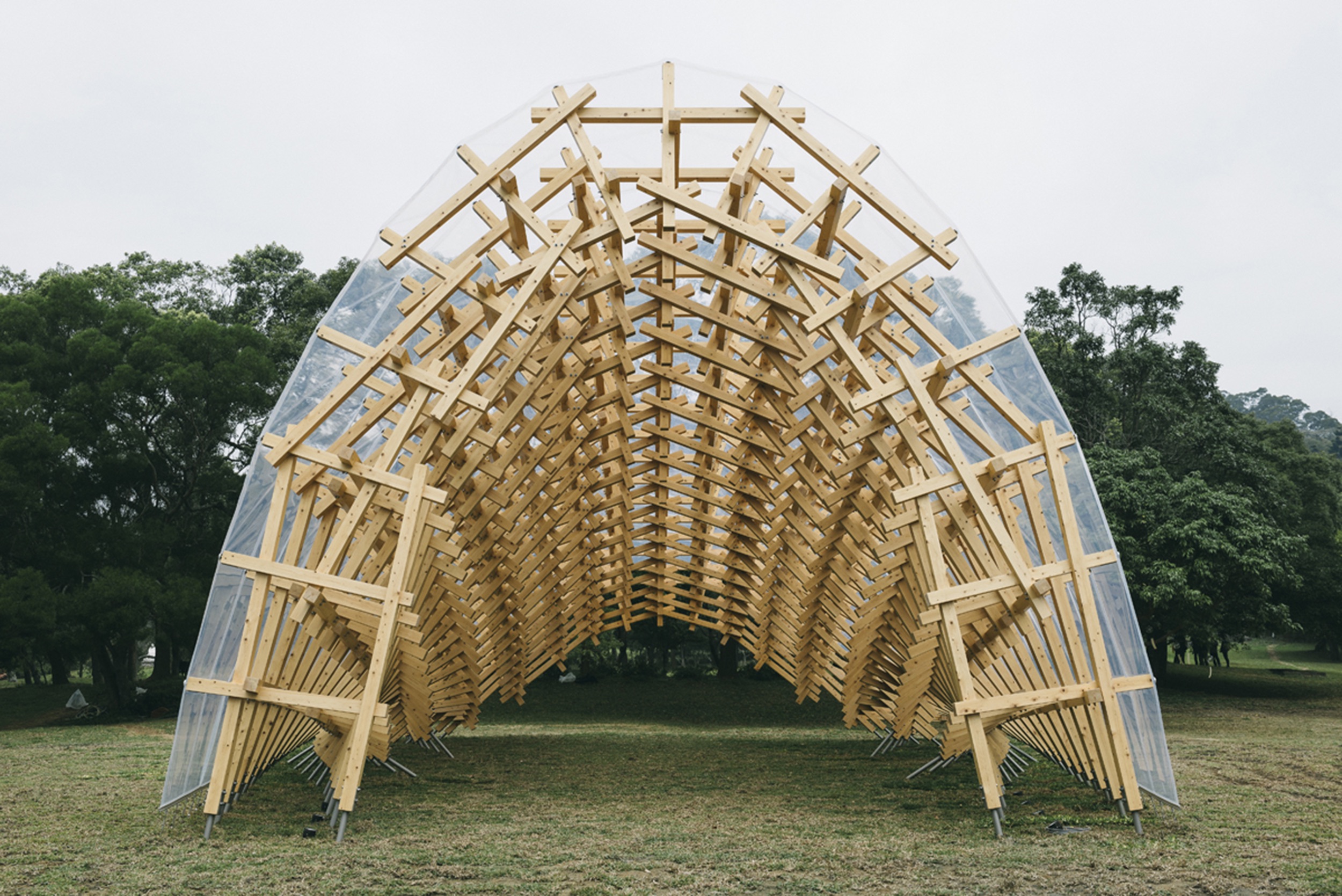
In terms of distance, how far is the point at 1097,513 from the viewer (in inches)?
309

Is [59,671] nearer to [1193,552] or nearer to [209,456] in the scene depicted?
[209,456]

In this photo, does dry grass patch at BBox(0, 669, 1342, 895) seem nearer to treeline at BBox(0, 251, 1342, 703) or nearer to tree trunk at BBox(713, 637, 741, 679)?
treeline at BBox(0, 251, 1342, 703)

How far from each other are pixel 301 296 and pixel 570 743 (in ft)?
49.7

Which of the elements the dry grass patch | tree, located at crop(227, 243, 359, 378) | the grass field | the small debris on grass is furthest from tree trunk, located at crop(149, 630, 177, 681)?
the small debris on grass

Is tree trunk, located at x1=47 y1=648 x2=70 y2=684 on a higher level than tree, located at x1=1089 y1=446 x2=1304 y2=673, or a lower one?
lower

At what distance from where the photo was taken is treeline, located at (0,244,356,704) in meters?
19.0

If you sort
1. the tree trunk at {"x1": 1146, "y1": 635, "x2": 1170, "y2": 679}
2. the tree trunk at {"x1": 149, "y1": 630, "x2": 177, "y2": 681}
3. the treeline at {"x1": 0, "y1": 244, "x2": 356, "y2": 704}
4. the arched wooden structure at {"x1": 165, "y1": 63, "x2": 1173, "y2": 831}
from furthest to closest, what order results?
the tree trunk at {"x1": 149, "y1": 630, "x2": 177, "y2": 681}
the tree trunk at {"x1": 1146, "y1": 635, "x2": 1170, "y2": 679}
the treeline at {"x1": 0, "y1": 244, "x2": 356, "y2": 704}
the arched wooden structure at {"x1": 165, "y1": 63, "x2": 1173, "y2": 831}

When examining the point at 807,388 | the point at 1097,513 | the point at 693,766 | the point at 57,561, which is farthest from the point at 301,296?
the point at 1097,513

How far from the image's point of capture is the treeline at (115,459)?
62.4 feet

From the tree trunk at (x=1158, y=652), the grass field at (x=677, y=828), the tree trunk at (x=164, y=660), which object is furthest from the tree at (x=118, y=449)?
the tree trunk at (x=1158, y=652)

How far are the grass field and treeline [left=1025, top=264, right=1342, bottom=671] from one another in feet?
17.8

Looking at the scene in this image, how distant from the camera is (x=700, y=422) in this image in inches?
435

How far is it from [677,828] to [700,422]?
15.3 ft

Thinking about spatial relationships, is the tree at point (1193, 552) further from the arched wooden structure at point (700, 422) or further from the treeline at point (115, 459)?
the treeline at point (115, 459)
